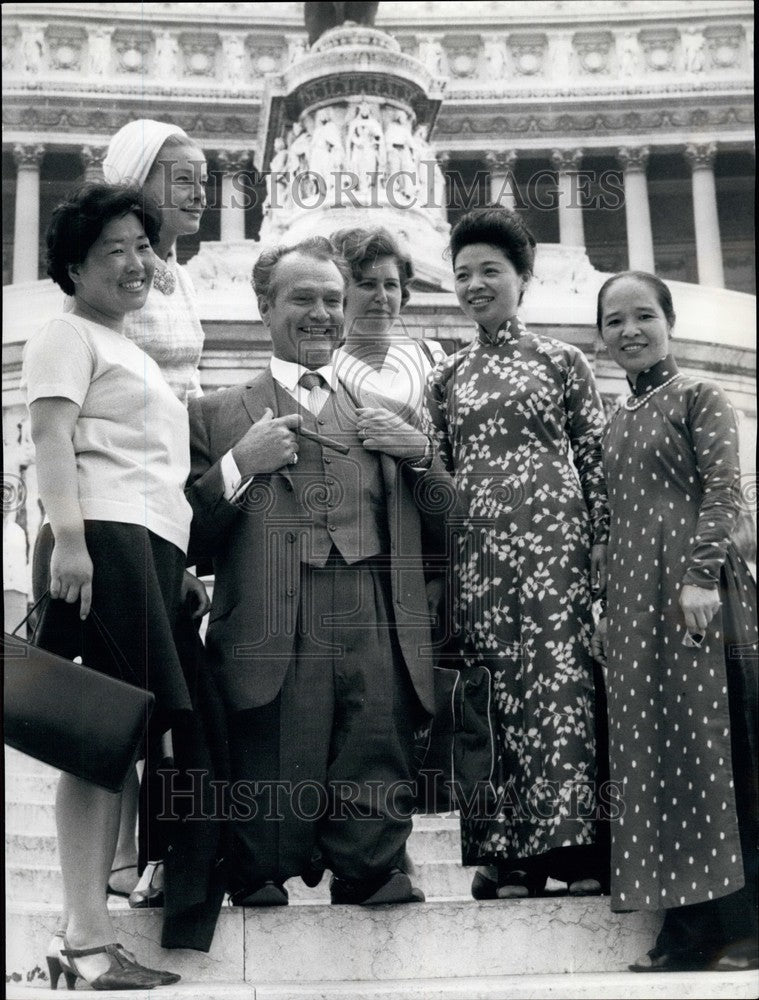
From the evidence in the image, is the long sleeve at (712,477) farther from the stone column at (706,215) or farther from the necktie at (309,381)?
the necktie at (309,381)

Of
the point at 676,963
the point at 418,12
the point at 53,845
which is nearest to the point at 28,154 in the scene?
the point at 418,12

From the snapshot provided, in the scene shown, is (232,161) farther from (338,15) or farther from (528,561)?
(528,561)

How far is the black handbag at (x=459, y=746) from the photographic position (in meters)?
4.62

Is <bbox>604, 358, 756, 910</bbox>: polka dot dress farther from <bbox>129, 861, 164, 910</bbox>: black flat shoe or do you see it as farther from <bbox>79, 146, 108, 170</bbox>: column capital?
<bbox>79, 146, 108, 170</bbox>: column capital

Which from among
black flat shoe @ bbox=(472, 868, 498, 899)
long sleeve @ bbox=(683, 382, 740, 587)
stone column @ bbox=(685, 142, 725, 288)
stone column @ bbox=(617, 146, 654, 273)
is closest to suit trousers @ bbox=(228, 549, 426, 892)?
black flat shoe @ bbox=(472, 868, 498, 899)

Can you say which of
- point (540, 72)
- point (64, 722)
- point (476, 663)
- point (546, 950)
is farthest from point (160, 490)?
point (540, 72)

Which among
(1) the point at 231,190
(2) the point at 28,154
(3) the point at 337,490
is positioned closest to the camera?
(3) the point at 337,490

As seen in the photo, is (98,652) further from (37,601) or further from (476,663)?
(476,663)

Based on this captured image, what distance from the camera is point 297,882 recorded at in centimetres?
472

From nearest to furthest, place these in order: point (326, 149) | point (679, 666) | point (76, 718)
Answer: point (76, 718)
point (679, 666)
point (326, 149)

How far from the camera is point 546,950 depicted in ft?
14.6

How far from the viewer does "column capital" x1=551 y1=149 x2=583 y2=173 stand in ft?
17.0

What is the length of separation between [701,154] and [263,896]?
297cm

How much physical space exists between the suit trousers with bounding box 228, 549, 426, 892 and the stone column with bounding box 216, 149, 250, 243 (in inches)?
46.8
